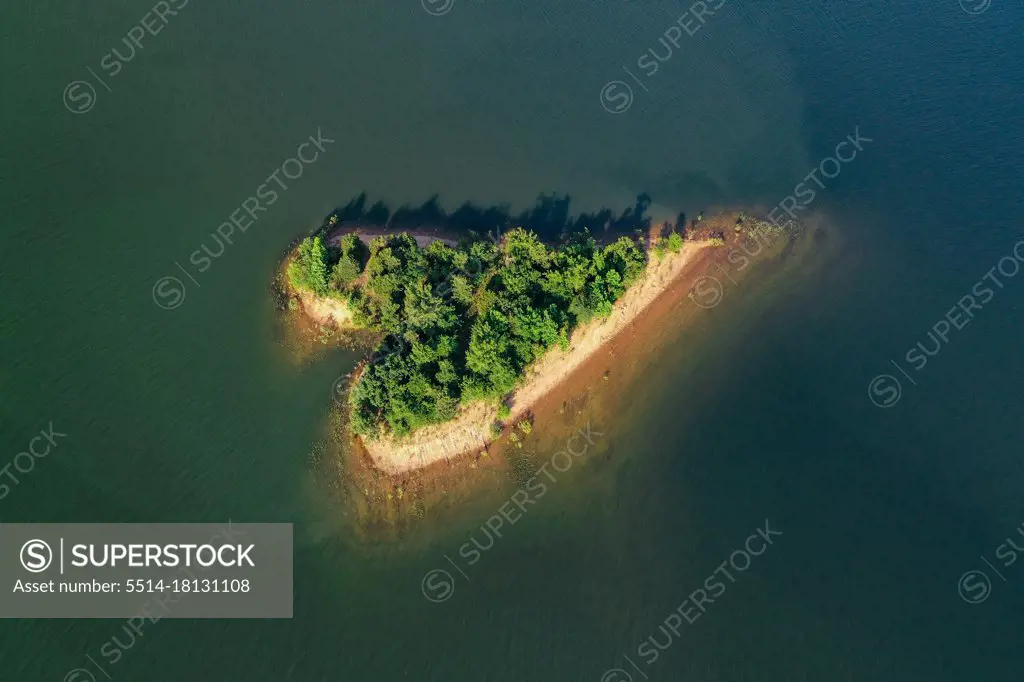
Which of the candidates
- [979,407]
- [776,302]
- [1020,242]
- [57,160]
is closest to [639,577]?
[776,302]

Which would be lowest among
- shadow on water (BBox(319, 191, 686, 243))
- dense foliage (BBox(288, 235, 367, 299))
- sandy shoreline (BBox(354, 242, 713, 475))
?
sandy shoreline (BBox(354, 242, 713, 475))

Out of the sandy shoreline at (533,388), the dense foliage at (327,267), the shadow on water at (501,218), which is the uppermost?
the shadow on water at (501,218)

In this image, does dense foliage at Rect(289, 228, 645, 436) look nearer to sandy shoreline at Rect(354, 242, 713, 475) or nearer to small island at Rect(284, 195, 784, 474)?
small island at Rect(284, 195, 784, 474)

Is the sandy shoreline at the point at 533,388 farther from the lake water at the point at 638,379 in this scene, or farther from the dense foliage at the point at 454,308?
the lake water at the point at 638,379

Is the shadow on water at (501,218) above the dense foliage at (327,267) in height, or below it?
above

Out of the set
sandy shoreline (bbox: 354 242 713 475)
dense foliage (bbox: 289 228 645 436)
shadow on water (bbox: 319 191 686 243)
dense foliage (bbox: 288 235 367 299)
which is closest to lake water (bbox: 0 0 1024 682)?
shadow on water (bbox: 319 191 686 243)

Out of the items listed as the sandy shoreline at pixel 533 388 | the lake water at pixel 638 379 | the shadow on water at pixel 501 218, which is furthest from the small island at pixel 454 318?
the lake water at pixel 638 379
